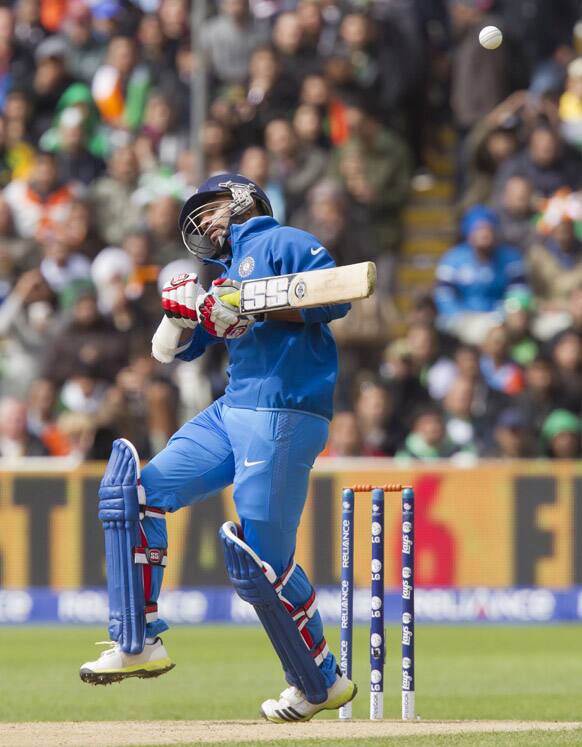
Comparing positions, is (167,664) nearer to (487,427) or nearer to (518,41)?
(487,427)

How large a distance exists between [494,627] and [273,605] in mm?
7588

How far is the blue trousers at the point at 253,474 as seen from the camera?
24.0 ft

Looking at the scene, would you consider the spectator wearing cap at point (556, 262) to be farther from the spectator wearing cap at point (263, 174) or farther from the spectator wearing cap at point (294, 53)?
the spectator wearing cap at point (294, 53)

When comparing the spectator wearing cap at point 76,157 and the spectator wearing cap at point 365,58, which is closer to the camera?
the spectator wearing cap at point 365,58

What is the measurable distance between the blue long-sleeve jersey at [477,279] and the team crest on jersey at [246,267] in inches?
334

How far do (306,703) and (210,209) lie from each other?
228 cm

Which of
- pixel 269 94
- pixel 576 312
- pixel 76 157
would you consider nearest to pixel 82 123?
pixel 76 157

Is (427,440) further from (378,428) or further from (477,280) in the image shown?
(477,280)

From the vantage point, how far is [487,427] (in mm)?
14781

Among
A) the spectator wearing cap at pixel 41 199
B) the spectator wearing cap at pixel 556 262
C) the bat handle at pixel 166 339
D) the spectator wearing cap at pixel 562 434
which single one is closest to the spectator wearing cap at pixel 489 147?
the spectator wearing cap at pixel 556 262

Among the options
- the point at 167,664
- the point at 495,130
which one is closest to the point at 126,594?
the point at 167,664

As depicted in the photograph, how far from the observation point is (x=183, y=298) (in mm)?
7355

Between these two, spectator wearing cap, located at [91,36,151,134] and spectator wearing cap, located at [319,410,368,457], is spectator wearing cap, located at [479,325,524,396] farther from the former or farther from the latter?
spectator wearing cap, located at [91,36,151,134]

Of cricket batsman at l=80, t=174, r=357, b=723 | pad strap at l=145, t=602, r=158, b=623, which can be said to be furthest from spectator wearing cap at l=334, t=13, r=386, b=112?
pad strap at l=145, t=602, r=158, b=623
